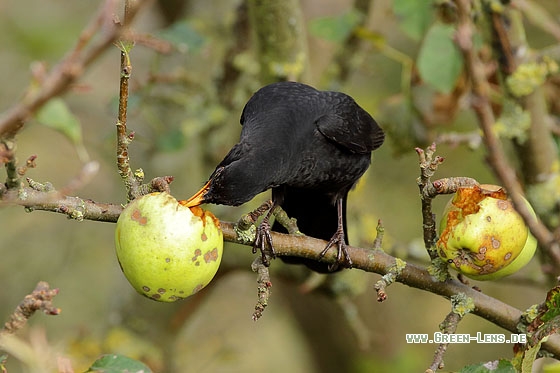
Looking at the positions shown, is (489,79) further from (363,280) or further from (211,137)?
(211,137)

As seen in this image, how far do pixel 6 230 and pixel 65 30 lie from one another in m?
1.44

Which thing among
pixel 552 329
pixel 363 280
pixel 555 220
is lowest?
pixel 363 280

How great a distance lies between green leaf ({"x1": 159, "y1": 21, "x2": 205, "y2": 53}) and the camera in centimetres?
332

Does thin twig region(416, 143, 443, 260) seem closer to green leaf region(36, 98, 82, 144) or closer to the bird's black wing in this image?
green leaf region(36, 98, 82, 144)

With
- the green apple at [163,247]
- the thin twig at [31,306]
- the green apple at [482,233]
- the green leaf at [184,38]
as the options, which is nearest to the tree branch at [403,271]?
the green apple at [482,233]

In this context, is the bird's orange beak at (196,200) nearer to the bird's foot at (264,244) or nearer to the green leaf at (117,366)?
the bird's foot at (264,244)

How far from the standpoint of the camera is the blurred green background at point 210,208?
3.99m

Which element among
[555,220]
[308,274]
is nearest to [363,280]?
[308,274]

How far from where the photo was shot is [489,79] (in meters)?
3.81

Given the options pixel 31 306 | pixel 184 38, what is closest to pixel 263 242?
pixel 31 306

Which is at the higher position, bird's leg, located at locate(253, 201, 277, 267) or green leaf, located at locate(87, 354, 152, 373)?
green leaf, located at locate(87, 354, 152, 373)

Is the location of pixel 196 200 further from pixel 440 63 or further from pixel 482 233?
pixel 440 63

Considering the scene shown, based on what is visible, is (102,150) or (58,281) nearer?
(102,150)

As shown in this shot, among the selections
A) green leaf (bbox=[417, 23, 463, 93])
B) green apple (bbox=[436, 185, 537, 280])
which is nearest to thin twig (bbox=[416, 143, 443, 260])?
green apple (bbox=[436, 185, 537, 280])
